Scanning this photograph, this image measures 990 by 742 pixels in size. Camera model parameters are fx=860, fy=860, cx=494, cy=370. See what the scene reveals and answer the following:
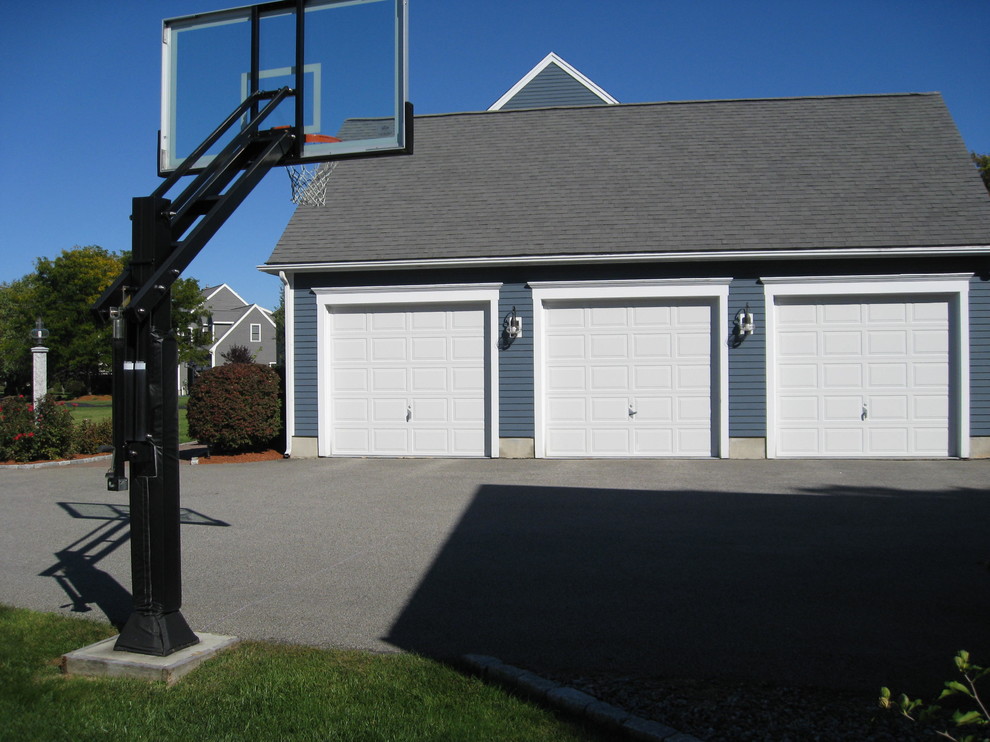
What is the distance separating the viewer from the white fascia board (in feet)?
43.0

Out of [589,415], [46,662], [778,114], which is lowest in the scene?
[46,662]

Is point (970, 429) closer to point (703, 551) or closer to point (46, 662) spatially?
point (703, 551)

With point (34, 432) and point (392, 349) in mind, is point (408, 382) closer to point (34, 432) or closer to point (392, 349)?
point (392, 349)

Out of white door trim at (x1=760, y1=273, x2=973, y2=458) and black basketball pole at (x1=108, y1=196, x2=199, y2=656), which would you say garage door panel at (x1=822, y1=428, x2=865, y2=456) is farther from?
black basketball pole at (x1=108, y1=196, x2=199, y2=656)

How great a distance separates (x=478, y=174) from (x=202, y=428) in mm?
6739

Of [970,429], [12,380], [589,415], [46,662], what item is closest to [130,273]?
[46,662]

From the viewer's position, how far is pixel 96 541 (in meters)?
8.27

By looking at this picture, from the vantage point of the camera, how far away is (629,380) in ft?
45.5

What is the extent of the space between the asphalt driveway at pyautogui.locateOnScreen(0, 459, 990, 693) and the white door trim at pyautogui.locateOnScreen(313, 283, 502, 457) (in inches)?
88.6

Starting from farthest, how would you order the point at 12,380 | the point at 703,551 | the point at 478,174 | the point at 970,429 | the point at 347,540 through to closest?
the point at 12,380 → the point at 478,174 → the point at 970,429 → the point at 347,540 → the point at 703,551

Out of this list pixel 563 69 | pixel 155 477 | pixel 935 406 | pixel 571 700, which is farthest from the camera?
pixel 563 69

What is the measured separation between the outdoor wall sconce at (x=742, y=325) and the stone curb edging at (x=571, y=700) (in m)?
9.77

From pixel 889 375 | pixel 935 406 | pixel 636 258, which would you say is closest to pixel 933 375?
pixel 935 406

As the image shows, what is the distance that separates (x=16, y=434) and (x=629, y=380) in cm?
1017
